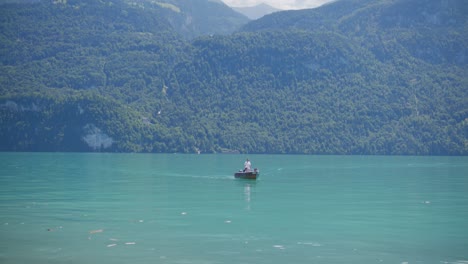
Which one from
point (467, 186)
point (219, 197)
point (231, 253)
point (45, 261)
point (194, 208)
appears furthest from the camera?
point (467, 186)

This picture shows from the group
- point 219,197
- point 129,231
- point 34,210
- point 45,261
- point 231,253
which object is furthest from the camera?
→ point 219,197

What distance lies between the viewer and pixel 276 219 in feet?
141

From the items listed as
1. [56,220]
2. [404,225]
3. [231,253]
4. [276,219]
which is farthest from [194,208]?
[231,253]

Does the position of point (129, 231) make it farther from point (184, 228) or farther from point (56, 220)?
point (56, 220)

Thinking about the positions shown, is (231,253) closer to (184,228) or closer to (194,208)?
(184,228)

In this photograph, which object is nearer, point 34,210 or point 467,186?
point 34,210

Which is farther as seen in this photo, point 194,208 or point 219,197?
point 219,197

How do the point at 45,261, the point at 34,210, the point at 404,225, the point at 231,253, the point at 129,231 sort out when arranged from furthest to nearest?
the point at 34,210 → the point at 404,225 → the point at 129,231 → the point at 231,253 → the point at 45,261

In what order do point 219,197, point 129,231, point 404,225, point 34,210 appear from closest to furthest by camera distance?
point 129,231
point 404,225
point 34,210
point 219,197

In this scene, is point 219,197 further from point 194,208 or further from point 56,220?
point 56,220

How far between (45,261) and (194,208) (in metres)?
20.0

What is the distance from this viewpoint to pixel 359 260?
30.1m

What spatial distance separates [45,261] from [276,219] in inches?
662

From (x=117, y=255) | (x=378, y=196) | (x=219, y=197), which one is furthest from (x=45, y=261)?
(x=378, y=196)
